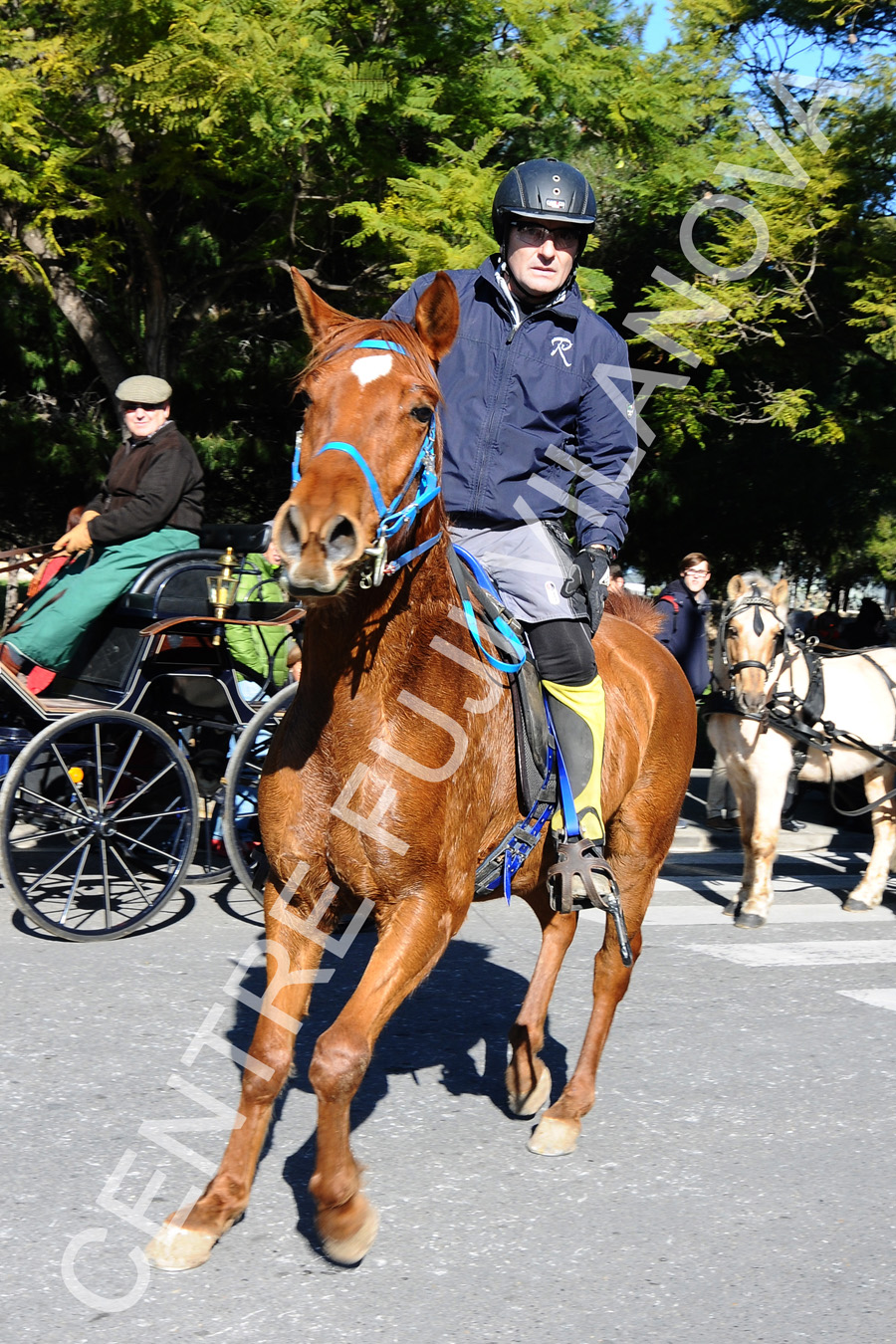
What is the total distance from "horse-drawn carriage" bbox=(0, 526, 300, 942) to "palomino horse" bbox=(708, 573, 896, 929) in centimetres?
278

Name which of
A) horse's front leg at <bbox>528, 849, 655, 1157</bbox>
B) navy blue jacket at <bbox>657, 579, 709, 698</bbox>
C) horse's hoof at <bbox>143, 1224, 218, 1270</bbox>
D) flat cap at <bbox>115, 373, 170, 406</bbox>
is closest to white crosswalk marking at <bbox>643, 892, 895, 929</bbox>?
navy blue jacket at <bbox>657, 579, 709, 698</bbox>

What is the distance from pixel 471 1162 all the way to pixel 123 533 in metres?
3.79

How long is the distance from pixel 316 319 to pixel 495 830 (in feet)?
5.05

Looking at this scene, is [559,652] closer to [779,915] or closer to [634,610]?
[634,610]

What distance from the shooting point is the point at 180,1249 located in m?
3.37

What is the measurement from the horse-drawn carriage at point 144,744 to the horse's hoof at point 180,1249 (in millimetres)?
2946

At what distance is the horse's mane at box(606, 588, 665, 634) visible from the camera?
18.4 ft

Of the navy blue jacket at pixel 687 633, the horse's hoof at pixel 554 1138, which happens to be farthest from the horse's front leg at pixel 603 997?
the navy blue jacket at pixel 687 633

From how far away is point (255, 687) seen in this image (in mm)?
7543

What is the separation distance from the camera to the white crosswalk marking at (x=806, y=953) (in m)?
6.86

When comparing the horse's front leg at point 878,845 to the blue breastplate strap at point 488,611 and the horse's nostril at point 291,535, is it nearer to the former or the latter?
the blue breastplate strap at point 488,611

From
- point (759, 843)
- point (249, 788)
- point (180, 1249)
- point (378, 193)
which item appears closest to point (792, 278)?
point (378, 193)

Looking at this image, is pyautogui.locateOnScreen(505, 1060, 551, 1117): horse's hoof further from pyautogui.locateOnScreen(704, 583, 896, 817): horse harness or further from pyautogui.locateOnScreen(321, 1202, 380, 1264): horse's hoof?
pyautogui.locateOnScreen(704, 583, 896, 817): horse harness

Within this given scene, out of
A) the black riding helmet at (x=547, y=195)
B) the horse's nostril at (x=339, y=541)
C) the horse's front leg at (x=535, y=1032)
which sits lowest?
the horse's front leg at (x=535, y=1032)
